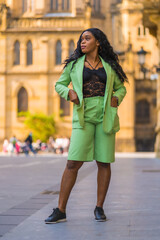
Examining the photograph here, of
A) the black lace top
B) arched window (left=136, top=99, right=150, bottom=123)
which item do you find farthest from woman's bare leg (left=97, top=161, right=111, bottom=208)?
arched window (left=136, top=99, right=150, bottom=123)

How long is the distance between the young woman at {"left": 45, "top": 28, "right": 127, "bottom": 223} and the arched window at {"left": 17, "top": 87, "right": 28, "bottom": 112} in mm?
51973

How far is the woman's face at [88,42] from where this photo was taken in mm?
6246

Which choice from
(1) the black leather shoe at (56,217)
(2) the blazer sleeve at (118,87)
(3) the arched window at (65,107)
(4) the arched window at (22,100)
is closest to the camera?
(1) the black leather shoe at (56,217)

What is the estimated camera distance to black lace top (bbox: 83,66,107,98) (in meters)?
6.14

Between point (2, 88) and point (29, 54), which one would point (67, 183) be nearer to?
Answer: point (2, 88)

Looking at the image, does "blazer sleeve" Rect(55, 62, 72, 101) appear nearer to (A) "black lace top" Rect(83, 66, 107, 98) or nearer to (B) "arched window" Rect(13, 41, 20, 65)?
(A) "black lace top" Rect(83, 66, 107, 98)

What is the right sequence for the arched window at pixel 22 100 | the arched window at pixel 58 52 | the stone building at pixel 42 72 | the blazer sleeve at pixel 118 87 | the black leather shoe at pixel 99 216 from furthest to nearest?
1. the arched window at pixel 22 100
2. the arched window at pixel 58 52
3. the stone building at pixel 42 72
4. the blazer sleeve at pixel 118 87
5. the black leather shoe at pixel 99 216

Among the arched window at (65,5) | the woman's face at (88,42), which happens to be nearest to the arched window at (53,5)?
the arched window at (65,5)

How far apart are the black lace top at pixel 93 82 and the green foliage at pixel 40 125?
48372 millimetres

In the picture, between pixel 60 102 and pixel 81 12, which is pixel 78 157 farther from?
pixel 81 12

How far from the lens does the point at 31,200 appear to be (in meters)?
8.17

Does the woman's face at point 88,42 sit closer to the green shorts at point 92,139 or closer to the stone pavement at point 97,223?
the green shorts at point 92,139

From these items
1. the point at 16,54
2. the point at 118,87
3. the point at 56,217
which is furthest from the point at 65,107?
the point at 56,217

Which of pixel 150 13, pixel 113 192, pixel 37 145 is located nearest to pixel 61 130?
pixel 37 145
